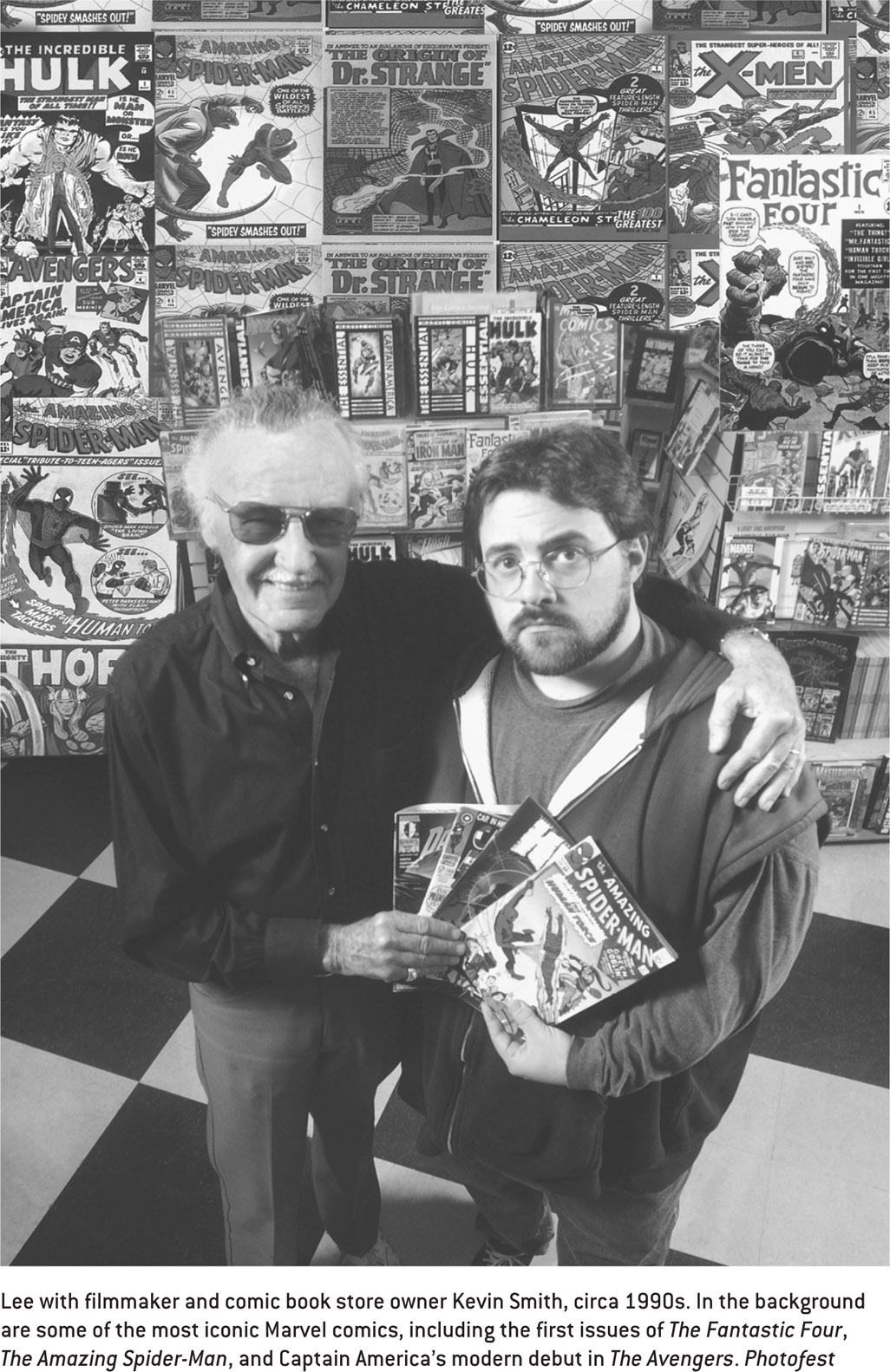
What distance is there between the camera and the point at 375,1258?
2227 millimetres

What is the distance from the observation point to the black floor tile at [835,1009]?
9.17 feet

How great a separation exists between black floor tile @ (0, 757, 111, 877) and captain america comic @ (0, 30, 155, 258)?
1860 millimetres

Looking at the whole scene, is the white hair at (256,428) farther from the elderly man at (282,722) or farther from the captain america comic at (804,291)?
the captain america comic at (804,291)

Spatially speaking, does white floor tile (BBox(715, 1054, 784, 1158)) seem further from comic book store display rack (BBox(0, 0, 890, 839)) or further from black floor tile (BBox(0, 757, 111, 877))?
black floor tile (BBox(0, 757, 111, 877))

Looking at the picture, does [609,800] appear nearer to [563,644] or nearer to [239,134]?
[563,644]

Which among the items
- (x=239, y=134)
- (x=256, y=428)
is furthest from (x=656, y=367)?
(x=256, y=428)

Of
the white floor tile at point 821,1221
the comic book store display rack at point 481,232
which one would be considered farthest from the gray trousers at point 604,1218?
the comic book store display rack at point 481,232

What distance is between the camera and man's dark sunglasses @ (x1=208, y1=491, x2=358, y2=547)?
5.08 ft

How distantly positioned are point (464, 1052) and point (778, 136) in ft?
9.50

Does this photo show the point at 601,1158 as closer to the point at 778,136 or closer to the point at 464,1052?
the point at 464,1052

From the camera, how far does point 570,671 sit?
151cm

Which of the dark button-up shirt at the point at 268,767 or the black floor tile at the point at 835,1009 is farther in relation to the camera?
the black floor tile at the point at 835,1009

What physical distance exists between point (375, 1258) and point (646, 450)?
2.23 metres
